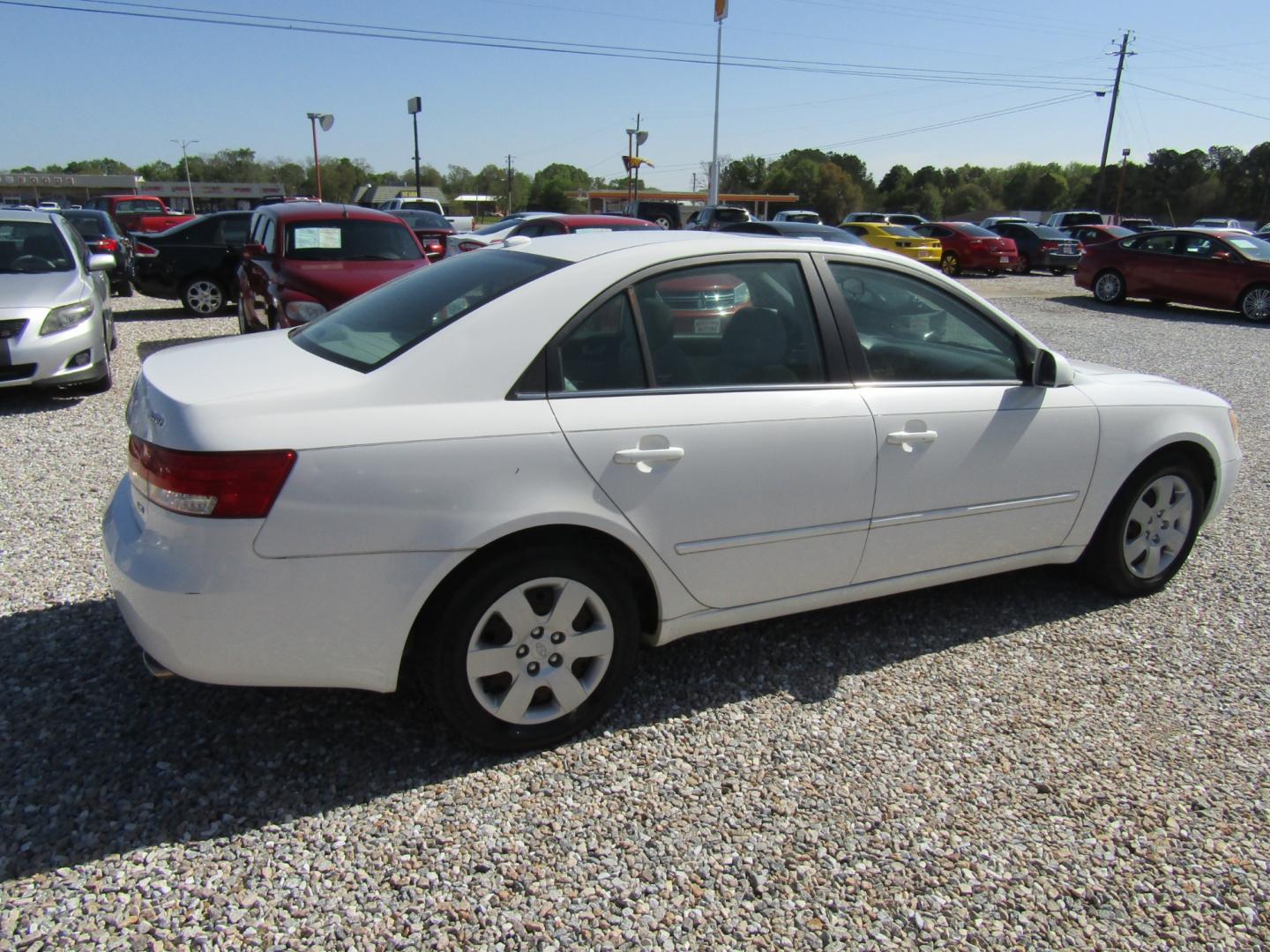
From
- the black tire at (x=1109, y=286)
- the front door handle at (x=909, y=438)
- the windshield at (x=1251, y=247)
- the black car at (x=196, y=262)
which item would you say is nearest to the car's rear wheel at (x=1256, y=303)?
the windshield at (x=1251, y=247)

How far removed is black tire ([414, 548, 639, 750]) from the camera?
2.64 m

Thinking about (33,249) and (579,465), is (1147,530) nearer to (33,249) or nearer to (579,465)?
(579,465)

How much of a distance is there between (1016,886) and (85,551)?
4.16 m

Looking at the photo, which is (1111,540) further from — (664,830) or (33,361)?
(33,361)

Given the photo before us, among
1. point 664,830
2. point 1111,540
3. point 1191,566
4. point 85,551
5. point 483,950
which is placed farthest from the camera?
point 1191,566

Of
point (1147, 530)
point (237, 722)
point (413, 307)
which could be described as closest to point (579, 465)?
point (413, 307)

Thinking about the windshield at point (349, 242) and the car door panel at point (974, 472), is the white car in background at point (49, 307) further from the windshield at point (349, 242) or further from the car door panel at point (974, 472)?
the car door panel at point (974, 472)

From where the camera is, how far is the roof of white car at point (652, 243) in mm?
3109

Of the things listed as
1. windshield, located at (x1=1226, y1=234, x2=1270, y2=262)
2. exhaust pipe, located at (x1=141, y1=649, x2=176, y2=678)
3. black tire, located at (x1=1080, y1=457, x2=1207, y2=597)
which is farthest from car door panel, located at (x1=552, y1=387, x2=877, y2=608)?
windshield, located at (x1=1226, y1=234, x2=1270, y2=262)

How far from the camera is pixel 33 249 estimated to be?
7906 mm

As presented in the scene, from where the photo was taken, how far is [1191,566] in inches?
183

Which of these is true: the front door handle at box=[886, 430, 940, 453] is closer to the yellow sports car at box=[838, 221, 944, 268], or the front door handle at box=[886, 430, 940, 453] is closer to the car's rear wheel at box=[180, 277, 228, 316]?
the car's rear wheel at box=[180, 277, 228, 316]

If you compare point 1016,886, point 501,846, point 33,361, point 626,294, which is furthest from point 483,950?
point 33,361

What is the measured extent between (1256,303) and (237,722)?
1824cm
